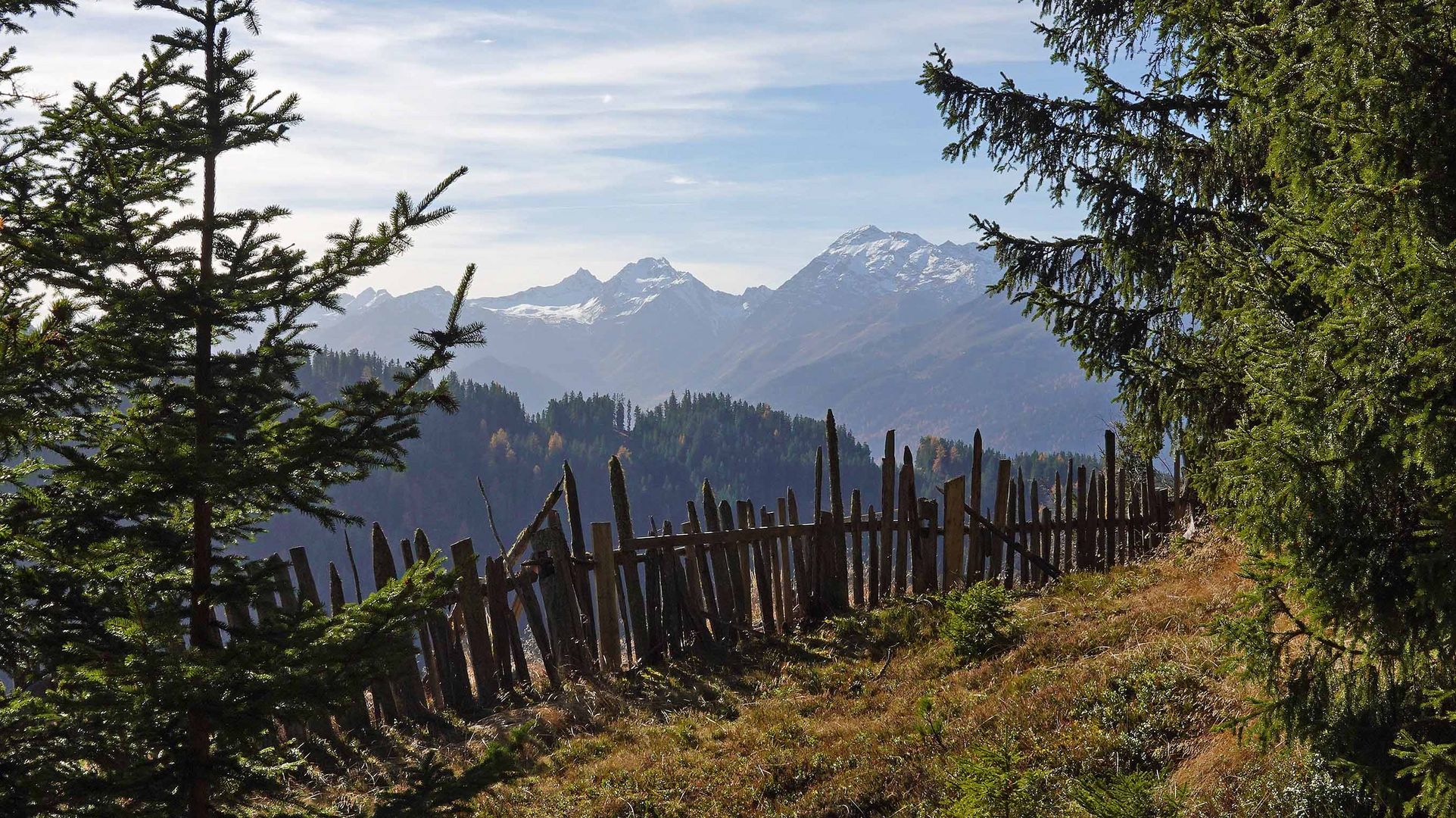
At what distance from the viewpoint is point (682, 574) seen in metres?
10.1

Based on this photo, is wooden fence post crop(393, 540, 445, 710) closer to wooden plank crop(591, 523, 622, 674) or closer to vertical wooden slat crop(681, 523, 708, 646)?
wooden plank crop(591, 523, 622, 674)

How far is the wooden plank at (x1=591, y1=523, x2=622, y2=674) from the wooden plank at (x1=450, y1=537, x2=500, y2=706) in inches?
42.6

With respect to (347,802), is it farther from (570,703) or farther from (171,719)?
(171,719)

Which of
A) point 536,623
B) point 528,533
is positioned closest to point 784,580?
point 536,623

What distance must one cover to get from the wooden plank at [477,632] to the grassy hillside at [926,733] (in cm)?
69

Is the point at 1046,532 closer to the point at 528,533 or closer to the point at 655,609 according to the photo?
the point at 655,609

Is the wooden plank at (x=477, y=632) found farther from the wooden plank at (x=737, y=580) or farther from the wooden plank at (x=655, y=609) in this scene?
the wooden plank at (x=737, y=580)

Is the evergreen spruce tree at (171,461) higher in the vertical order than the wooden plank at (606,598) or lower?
higher

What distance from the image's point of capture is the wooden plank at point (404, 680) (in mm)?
8742

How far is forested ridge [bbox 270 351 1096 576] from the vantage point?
178 metres

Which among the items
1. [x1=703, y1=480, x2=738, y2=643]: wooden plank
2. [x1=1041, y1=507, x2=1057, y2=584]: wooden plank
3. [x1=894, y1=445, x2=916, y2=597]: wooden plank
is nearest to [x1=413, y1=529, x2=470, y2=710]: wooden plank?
[x1=703, y1=480, x2=738, y2=643]: wooden plank

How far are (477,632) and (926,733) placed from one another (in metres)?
4.50

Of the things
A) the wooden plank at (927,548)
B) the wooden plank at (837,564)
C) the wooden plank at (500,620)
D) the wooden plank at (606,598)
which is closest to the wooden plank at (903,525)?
the wooden plank at (927,548)

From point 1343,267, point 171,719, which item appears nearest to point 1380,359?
point 1343,267
